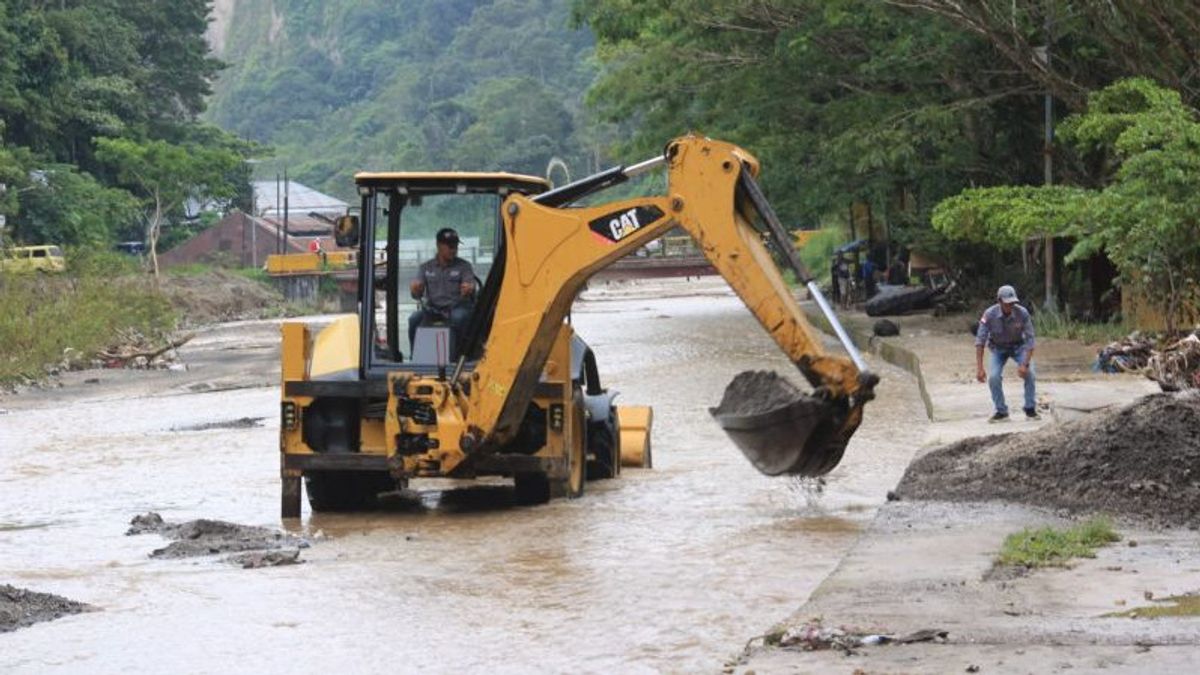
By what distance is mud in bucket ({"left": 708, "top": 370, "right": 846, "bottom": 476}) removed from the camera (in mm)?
13836

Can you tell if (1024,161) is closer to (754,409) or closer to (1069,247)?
(1069,247)

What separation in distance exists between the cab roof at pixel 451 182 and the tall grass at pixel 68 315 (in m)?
22.3

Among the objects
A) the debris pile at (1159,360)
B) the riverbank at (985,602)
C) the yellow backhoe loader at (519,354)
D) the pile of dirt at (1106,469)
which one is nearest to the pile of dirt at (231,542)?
the yellow backhoe loader at (519,354)

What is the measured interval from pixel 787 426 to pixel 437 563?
2578 mm

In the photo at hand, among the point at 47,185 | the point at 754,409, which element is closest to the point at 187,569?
the point at 754,409

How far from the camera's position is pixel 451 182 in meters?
16.7

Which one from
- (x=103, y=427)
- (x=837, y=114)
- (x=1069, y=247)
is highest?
(x=837, y=114)

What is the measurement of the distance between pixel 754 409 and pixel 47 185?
65963mm

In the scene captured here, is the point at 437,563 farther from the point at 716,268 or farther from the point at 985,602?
the point at 985,602

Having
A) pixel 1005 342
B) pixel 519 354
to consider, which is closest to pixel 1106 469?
pixel 519 354

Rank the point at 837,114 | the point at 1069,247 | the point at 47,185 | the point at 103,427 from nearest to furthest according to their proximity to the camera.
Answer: the point at 103,427 → the point at 1069,247 → the point at 837,114 → the point at 47,185

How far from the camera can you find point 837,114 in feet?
137

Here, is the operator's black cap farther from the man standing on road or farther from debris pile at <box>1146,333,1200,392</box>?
debris pile at <box>1146,333,1200,392</box>

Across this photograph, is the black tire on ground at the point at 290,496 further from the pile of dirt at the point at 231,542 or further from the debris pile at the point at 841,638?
the debris pile at the point at 841,638
